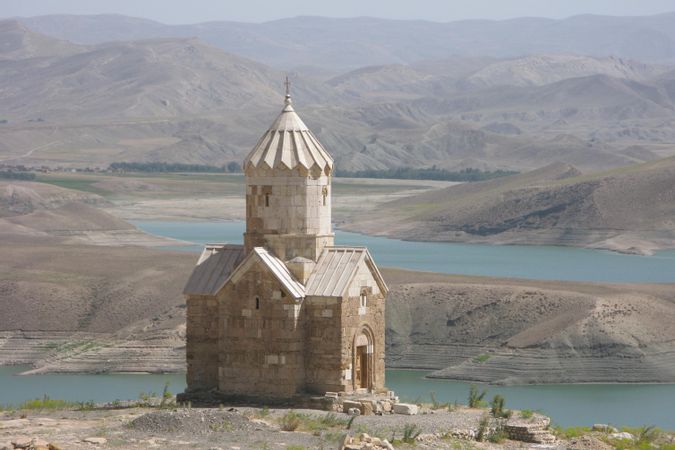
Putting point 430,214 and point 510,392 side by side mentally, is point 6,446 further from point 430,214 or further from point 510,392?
point 430,214

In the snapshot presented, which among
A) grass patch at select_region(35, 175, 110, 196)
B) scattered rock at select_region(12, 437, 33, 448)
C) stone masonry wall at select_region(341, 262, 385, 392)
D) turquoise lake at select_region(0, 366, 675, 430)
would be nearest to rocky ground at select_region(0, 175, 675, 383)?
turquoise lake at select_region(0, 366, 675, 430)

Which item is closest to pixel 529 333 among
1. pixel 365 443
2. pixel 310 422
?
pixel 310 422

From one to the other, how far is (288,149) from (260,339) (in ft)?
10.1

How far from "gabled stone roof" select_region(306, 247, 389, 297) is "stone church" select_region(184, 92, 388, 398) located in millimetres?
21

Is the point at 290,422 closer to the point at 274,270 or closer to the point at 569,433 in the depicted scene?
the point at 274,270

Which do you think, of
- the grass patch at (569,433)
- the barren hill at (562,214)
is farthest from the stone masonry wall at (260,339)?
the barren hill at (562,214)

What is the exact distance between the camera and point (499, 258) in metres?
102

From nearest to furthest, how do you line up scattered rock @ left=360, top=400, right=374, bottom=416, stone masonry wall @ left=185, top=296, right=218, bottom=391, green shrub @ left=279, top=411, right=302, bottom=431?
green shrub @ left=279, top=411, right=302, bottom=431 < scattered rock @ left=360, top=400, right=374, bottom=416 < stone masonry wall @ left=185, top=296, right=218, bottom=391

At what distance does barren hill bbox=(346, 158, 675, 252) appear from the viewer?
110m

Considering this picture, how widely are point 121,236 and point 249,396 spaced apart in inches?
3176

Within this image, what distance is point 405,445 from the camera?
71.2 ft

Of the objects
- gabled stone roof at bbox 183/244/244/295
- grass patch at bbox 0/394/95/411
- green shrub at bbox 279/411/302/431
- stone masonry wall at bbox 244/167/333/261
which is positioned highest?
stone masonry wall at bbox 244/167/333/261

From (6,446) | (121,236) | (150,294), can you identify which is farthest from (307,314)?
(121,236)

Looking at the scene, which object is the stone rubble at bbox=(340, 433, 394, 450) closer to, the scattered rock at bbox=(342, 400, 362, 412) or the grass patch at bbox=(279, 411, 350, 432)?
the grass patch at bbox=(279, 411, 350, 432)
